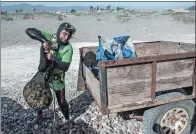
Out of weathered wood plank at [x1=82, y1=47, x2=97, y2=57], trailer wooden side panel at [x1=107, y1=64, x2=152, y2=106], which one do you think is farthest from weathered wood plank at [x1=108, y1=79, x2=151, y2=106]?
weathered wood plank at [x1=82, y1=47, x2=97, y2=57]

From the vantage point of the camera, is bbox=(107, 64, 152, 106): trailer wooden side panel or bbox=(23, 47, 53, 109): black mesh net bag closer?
bbox=(107, 64, 152, 106): trailer wooden side panel

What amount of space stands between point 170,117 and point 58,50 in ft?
6.89

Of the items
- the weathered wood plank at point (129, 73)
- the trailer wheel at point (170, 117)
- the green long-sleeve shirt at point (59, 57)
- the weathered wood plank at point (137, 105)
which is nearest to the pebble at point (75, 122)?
the trailer wheel at point (170, 117)

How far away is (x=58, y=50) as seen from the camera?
4684mm

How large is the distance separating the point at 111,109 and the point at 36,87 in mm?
1297

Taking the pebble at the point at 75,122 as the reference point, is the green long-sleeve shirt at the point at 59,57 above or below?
above

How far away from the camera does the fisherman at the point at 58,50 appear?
176 inches

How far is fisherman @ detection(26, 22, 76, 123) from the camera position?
14.6ft

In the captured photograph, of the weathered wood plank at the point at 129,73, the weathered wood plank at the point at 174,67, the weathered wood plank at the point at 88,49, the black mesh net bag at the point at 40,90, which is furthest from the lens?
the weathered wood plank at the point at 88,49

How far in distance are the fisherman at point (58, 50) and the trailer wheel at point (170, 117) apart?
1.51 metres

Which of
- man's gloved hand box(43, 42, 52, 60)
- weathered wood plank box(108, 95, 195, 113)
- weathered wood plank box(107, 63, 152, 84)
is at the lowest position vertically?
weathered wood plank box(108, 95, 195, 113)

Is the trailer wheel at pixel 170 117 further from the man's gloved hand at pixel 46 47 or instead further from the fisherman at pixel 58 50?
the man's gloved hand at pixel 46 47

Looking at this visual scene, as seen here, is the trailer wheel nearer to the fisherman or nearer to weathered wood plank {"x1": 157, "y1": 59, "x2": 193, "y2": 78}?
weathered wood plank {"x1": 157, "y1": 59, "x2": 193, "y2": 78}

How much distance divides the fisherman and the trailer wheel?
1.51 meters
